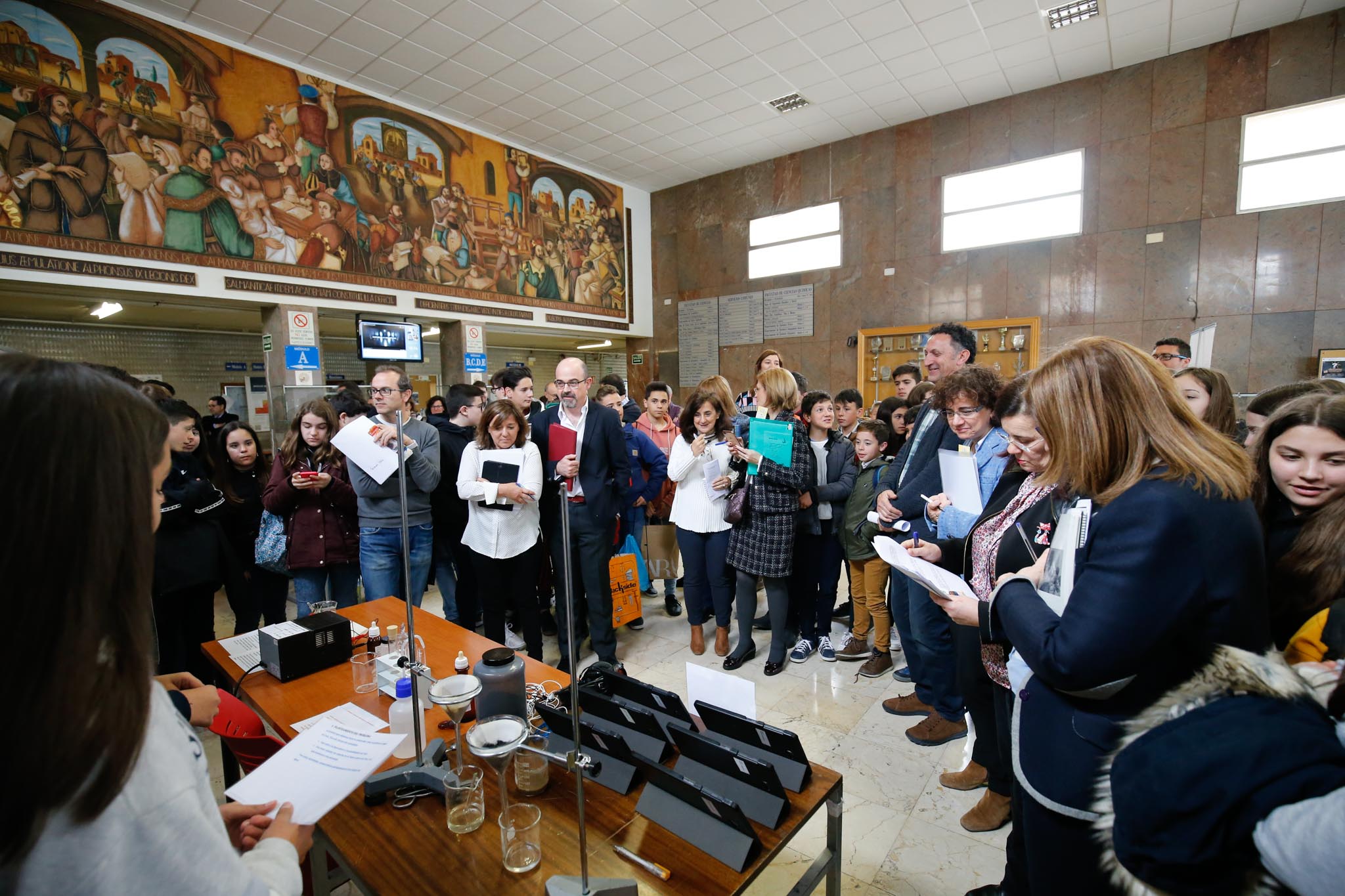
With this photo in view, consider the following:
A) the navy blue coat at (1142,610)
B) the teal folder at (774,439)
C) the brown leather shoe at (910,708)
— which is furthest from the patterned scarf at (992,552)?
the teal folder at (774,439)

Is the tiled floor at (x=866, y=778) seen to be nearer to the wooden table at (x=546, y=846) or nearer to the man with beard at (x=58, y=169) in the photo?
the wooden table at (x=546, y=846)

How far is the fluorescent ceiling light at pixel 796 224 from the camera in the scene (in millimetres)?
8875

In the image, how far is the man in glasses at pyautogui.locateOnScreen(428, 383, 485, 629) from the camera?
11.8ft

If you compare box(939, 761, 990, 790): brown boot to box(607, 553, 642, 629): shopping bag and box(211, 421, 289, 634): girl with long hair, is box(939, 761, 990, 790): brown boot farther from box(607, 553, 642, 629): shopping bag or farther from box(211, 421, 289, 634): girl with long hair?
box(211, 421, 289, 634): girl with long hair

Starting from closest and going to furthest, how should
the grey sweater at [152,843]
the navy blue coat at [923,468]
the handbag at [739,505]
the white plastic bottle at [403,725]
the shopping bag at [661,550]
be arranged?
the grey sweater at [152,843]
the white plastic bottle at [403,725]
the navy blue coat at [923,468]
the handbag at [739,505]
the shopping bag at [661,550]

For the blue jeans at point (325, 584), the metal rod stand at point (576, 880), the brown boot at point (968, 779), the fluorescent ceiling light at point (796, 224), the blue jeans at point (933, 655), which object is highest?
the fluorescent ceiling light at point (796, 224)

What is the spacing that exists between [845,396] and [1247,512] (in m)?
3.08

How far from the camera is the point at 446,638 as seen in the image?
2.12 meters

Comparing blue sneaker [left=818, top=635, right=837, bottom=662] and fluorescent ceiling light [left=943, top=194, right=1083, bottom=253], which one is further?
fluorescent ceiling light [left=943, top=194, right=1083, bottom=253]

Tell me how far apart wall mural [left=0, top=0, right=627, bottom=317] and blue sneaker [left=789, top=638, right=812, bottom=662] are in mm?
6637

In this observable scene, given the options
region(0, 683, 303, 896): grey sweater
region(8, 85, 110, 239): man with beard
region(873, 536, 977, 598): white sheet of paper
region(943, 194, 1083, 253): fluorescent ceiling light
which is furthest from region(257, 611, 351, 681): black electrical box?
region(943, 194, 1083, 253): fluorescent ceiling light

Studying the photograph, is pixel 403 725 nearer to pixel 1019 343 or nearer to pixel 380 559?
pixel 380 559

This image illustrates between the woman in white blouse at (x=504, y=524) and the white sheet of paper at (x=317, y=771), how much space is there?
1.80 metres

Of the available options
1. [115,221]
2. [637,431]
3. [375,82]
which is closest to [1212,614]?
[637,431]
